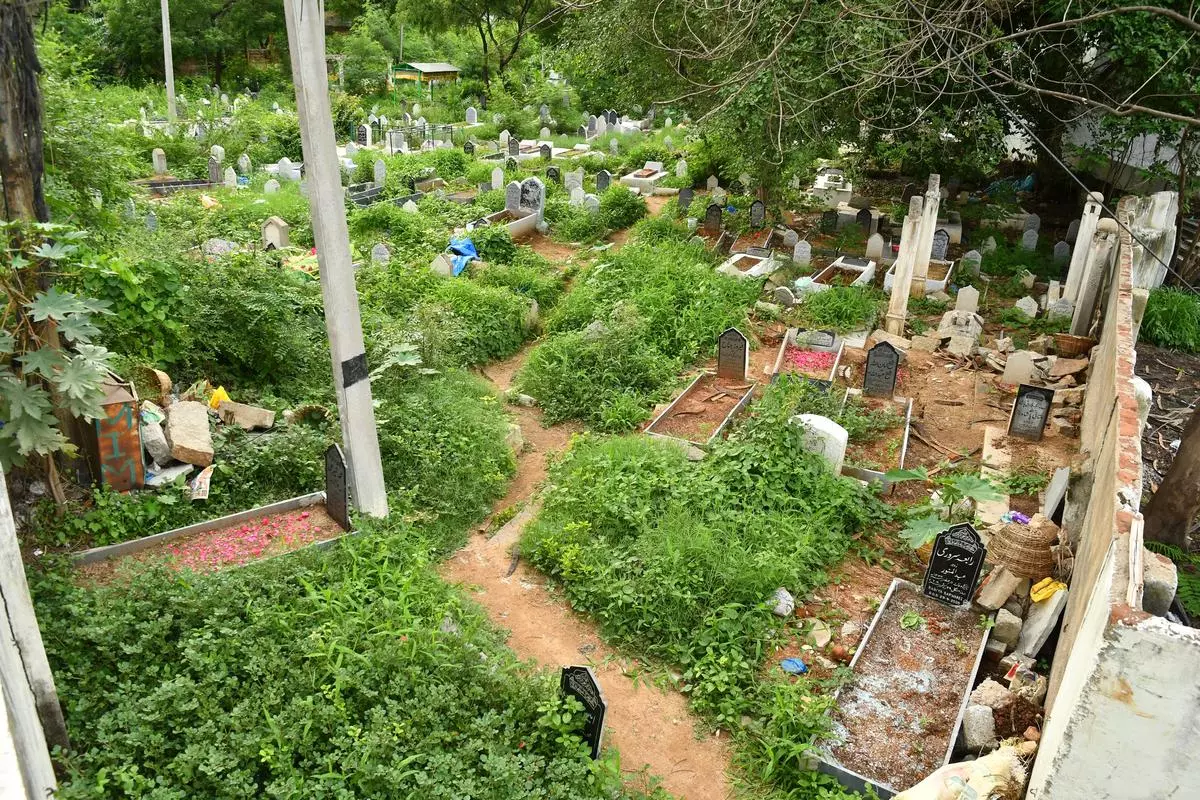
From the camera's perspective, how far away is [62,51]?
9.41m

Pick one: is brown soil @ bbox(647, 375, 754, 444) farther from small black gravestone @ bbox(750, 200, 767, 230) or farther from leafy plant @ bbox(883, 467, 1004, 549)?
small black gravestone @ bbox(750, 200, 767, 230)

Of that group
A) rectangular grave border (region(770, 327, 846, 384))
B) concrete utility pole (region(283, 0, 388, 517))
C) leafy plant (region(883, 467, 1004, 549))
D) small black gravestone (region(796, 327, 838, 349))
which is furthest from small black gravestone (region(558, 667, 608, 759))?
small black gravestone (region(796, 327, 838, 349))

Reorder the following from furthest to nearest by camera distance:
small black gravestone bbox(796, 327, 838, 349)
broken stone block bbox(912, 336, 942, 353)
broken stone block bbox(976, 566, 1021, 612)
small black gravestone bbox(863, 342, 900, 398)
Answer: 1. broken stone block bbox(912, 336, 942, 353)
2. small black gravestone bbox(796, 327, 838, 349)
3. small black gravestone bbox(863, 342, 900, 398)
4. broken stone block bbox(976, 566, 1021, 612)

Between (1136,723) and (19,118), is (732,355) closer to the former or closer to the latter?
(1136,723)

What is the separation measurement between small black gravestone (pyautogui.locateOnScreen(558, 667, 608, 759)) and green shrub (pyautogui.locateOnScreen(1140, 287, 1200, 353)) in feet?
33.6

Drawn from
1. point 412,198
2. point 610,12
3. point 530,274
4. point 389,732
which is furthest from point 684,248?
point 389,732

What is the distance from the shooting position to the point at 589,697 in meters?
4.92

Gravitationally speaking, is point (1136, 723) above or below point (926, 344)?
above

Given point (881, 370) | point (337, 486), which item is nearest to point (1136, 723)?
point (337, 486)

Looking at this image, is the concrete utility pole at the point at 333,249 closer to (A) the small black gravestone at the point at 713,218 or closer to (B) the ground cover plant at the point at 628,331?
(B) the ground cover plant at the point at 628,331

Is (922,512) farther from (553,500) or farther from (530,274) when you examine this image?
(530,274)

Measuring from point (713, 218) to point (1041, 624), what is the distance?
10.5 metres

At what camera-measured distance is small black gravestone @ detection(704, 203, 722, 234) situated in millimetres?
15234

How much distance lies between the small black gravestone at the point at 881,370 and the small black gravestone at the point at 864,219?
6394 mm
